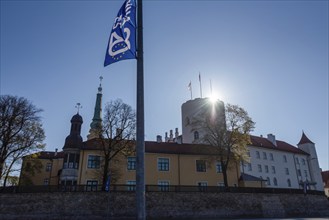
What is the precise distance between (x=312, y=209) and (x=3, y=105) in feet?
135

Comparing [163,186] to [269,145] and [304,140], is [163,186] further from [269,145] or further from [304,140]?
[304,140]

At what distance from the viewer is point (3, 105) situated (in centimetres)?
3086

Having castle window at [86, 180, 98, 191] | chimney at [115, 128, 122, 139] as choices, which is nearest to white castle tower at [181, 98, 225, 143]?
chimney at [115, 128, 122, 139]

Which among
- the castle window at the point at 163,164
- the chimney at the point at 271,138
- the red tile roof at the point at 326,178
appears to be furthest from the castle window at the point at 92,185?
the red tile roof at the point at 326,178

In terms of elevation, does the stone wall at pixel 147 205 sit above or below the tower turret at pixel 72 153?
below

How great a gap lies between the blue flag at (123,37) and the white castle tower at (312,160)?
6523cm

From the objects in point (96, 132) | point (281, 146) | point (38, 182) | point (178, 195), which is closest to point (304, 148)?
point (281, 146)

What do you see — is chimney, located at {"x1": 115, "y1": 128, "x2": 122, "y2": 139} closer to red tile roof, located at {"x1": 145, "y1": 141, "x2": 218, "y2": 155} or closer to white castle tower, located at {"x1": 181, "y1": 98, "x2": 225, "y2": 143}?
red tile roof, located at {"x1": 145, "y1": 141, "x2": 218, "y2": 155}

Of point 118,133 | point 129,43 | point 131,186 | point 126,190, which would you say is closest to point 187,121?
point 118,133

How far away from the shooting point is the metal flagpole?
623 centimetres

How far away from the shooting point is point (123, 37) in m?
8.17

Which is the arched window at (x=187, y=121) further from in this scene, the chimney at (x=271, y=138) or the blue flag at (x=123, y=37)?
the blue flag at (x=123, y=37)

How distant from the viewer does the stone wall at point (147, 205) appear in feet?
77.8

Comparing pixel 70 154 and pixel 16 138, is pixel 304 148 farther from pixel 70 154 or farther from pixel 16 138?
pixel 16 138
